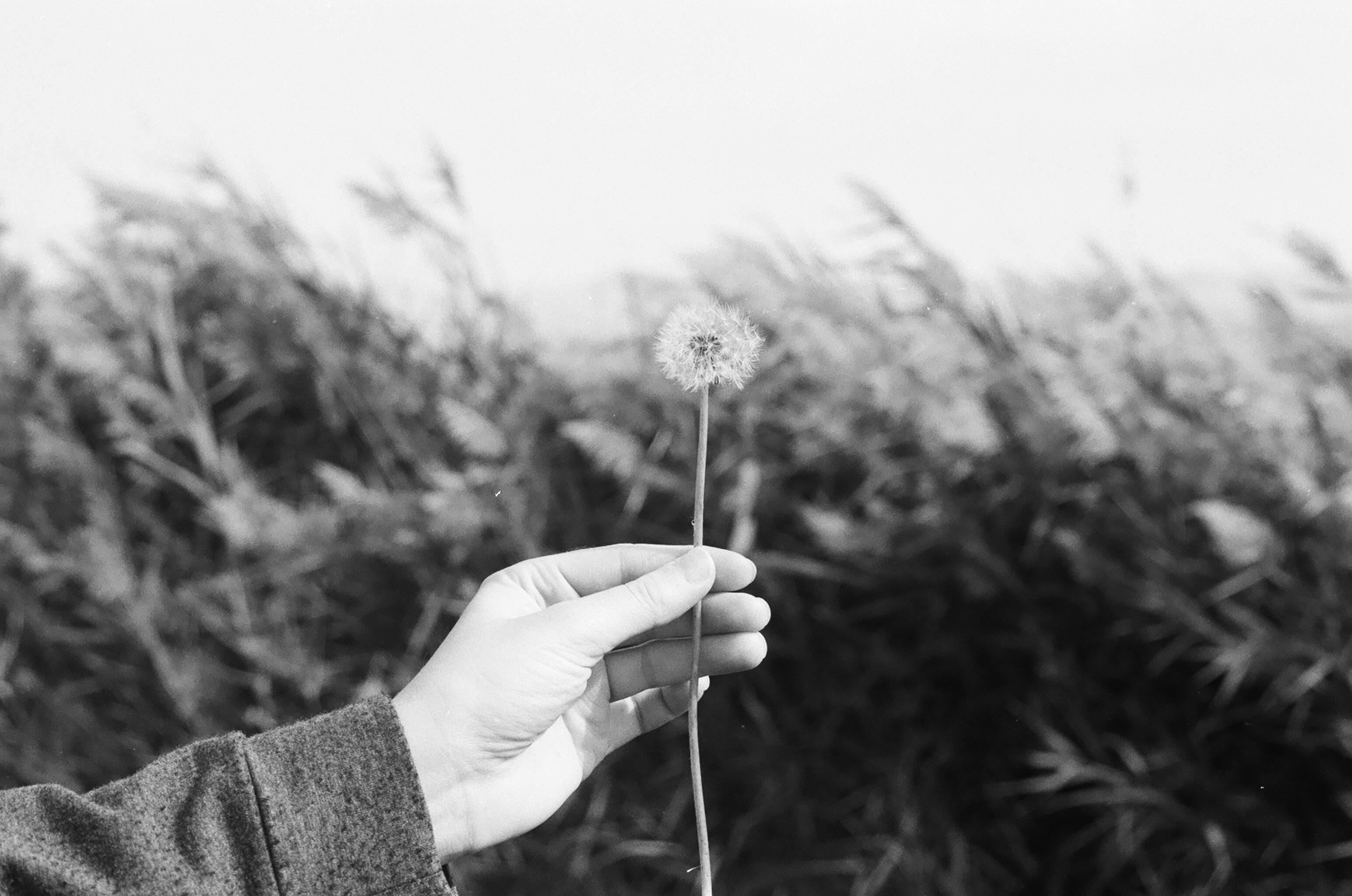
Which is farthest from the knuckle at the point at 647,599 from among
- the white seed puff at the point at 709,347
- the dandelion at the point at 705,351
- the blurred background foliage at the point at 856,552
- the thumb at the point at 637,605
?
the blurred background foliage at the point at 856,552

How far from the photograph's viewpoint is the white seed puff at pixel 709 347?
137 centimetres

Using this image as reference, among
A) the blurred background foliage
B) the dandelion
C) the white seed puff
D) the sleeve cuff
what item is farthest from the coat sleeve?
the blurred background foliage

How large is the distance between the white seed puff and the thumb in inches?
10.3

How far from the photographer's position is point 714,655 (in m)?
1.73

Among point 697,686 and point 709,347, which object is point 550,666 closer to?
point 697,686

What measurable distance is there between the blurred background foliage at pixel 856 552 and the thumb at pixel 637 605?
4.26ft

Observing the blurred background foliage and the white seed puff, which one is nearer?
the white seed puff

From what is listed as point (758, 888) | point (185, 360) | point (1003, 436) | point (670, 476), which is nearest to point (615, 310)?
point (670, 476)

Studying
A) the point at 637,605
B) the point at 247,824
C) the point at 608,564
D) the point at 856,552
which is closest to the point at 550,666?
the point at 637,605

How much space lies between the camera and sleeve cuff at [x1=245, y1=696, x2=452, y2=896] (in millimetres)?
1427

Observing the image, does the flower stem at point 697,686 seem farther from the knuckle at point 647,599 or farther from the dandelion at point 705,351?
the knuckle at point 647,599

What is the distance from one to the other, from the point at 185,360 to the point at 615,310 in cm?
187

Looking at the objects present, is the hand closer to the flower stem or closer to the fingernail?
the fingernail

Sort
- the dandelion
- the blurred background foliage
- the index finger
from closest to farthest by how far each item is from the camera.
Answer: the dandelion < the index finger < the blurred background foliage
